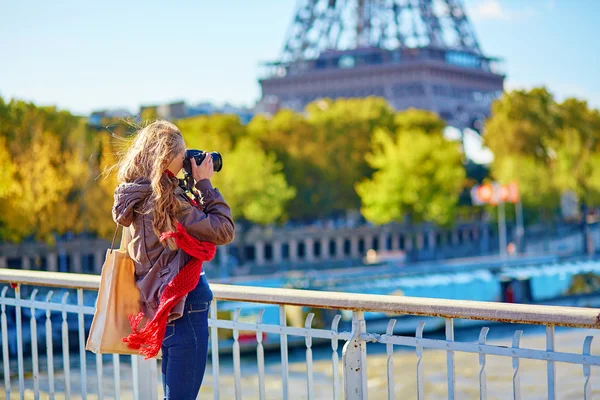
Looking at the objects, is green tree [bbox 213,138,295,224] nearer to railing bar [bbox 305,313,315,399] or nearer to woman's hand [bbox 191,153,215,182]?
railing bar [bbox 305,313,315,399]

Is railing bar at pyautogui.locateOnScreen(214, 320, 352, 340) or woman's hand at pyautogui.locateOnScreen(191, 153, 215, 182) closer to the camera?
woman's hand at pyautogui.locateOnScreen(191, 153, 215, 182)

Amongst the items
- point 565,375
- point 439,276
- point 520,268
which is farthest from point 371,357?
point 520,268

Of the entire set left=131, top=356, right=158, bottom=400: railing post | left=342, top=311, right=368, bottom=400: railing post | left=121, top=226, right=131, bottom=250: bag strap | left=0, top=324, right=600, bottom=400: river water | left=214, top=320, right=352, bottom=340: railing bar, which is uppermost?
left=121, top=226, right=131, bottom=250: bag strap

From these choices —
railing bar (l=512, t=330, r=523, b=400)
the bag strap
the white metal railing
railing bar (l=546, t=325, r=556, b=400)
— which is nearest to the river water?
the white metal railing

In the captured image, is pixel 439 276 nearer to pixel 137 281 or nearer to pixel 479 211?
pixel 479 211

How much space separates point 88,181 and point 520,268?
17.6 meters

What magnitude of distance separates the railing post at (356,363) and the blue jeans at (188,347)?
0.57 m

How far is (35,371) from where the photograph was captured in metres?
5.25

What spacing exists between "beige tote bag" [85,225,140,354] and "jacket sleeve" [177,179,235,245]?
314mm

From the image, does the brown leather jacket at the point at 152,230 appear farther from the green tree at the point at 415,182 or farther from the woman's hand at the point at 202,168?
the green tree at the point at 415,182

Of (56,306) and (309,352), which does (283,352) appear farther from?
(56,306)

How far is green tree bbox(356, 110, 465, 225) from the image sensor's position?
153ft

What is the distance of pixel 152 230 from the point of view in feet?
12.5

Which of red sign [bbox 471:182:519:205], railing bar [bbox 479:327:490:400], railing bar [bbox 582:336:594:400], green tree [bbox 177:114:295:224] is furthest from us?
red sign [bbox 471:182:519:205]
